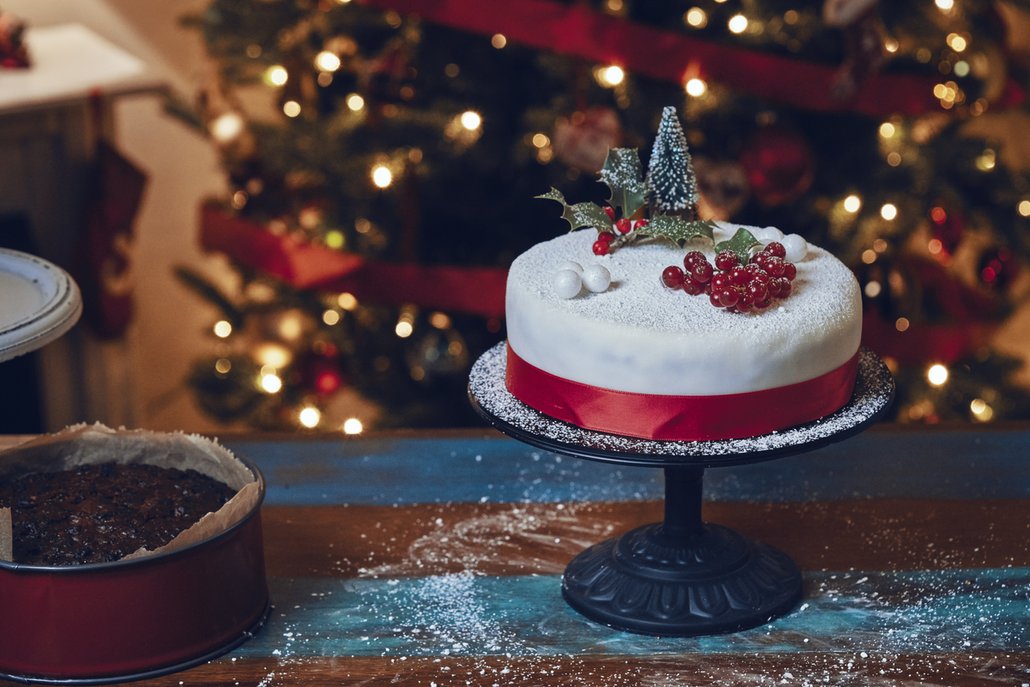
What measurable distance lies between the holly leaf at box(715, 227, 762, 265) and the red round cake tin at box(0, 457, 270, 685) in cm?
49

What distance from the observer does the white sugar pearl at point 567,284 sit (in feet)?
3.67

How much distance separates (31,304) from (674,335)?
0.56 meters

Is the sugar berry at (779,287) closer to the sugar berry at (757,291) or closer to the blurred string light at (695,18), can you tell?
the sugar berry at (757,291)

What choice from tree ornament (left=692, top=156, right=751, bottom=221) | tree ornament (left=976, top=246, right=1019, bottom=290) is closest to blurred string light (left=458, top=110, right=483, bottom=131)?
tree ornament (left=692, top=156, right=751, bottom=221)

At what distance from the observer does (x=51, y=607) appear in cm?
106

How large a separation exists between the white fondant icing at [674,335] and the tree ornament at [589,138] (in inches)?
36.5

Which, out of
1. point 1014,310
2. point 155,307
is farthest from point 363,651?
point 155,307

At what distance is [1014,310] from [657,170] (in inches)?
66.9

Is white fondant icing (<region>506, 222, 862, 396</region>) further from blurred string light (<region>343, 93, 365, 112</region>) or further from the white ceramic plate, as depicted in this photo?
blurred string light (<region>343, 93, 365, 112</region>)

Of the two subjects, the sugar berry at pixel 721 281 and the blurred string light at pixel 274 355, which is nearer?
the sugar berry at pixel 721 281

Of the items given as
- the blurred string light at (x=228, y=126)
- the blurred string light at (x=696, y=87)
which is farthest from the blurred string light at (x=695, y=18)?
the blurred string light at (x=228, y=126)

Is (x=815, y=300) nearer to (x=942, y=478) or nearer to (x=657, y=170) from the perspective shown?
(x=657, y=170)

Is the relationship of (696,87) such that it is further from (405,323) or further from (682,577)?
(682,577)

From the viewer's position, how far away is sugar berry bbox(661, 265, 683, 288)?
1133 millimetres
